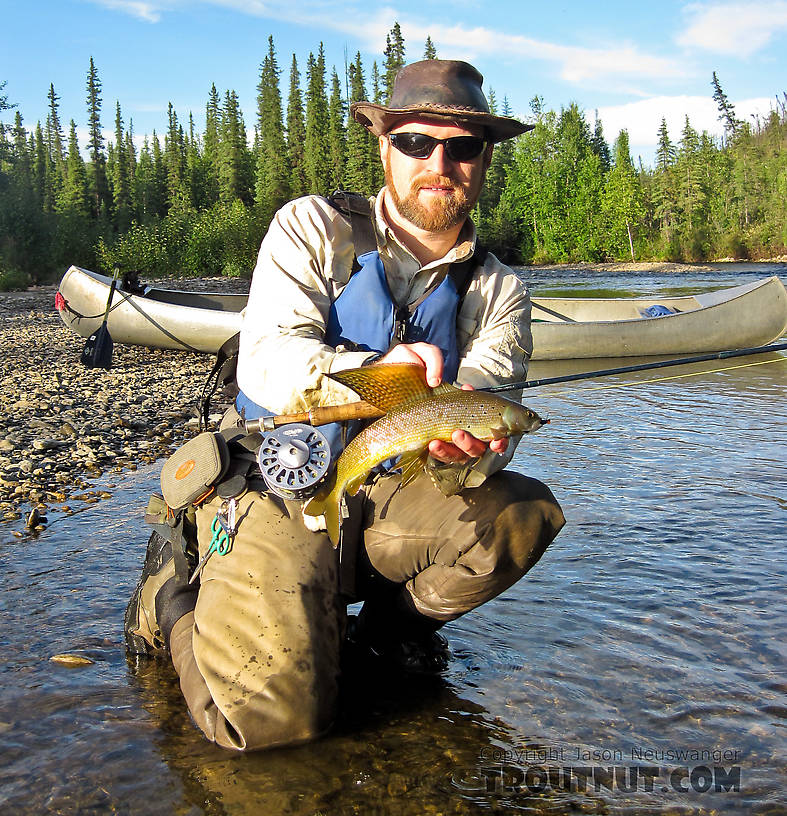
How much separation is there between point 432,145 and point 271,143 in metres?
77.1

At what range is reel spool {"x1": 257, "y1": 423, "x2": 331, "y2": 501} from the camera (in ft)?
10.5

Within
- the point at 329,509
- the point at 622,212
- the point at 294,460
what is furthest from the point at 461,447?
the point at 622,212

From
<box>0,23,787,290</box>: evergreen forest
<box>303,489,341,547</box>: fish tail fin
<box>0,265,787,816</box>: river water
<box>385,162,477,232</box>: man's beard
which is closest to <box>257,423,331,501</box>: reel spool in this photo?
<box>303,489,341,547</box>: fish tail fin

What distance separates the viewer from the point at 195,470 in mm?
3535

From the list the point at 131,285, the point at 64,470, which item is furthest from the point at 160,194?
the point at 64,470

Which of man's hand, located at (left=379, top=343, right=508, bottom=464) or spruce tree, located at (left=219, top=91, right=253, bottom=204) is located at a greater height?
spruce tree, located at (left=219, top=91, right=253, bottom=204)

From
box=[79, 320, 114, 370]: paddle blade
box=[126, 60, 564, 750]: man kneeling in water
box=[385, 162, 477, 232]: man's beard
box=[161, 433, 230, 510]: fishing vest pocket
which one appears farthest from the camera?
box=[79, 320, 114, 370]: paddle blade

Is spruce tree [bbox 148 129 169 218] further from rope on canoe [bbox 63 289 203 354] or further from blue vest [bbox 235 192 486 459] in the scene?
blue vest [bbox 235 192 486 459]

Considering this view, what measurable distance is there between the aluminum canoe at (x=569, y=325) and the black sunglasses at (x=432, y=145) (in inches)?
436

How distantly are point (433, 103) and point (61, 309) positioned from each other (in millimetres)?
13188

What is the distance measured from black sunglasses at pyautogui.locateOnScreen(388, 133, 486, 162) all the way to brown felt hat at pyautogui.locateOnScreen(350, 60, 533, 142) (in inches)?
3.2

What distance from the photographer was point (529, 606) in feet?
15.0

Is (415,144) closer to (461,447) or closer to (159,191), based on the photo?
(461,447)

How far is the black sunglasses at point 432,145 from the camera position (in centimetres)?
374
